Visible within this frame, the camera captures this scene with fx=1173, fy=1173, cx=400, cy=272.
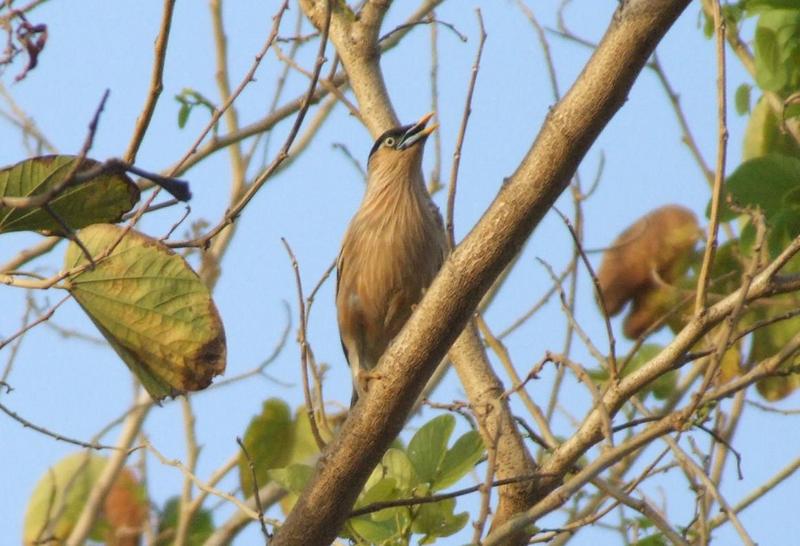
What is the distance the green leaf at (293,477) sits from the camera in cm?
261

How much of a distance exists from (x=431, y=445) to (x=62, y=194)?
3.73 ft

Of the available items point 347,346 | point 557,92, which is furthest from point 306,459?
point 557,92

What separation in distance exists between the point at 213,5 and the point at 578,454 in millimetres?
3648

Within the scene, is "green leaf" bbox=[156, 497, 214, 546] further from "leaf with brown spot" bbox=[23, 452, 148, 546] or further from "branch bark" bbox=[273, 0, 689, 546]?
"branch bark" bbox=[273, 0, 689, 546]

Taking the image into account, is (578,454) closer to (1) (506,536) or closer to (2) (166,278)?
(1) (506,536)

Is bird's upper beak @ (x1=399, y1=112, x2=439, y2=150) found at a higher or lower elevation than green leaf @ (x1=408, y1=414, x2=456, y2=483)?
higher

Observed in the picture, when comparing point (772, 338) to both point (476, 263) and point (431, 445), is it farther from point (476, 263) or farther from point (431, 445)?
point (476, 263)

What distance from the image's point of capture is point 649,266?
421 centimetres

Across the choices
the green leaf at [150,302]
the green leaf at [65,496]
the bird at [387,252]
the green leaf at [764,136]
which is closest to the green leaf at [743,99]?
the green leaf at [764,136]

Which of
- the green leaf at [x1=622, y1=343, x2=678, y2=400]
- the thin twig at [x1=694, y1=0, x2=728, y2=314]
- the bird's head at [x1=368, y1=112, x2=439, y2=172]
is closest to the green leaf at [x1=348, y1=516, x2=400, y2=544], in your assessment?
the thin twig at [x1=694, y1=0, x2=728, y2=314]

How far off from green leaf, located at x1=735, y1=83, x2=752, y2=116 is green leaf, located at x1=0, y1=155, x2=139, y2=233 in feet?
8.62

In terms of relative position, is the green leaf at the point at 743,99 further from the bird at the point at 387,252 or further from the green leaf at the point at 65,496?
the green leaf at the point at 65,496

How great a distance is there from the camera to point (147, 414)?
5.13 metres

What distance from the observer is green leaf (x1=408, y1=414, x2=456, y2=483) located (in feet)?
8.38
